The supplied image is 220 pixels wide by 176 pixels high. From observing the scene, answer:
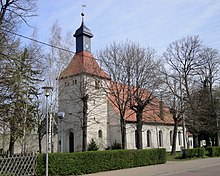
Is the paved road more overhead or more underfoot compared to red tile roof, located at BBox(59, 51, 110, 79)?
more underfoot

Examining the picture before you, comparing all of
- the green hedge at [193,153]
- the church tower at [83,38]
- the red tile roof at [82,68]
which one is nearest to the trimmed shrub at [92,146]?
the red tile roof at [82,68]

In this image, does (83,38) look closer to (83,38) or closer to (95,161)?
(83,38)

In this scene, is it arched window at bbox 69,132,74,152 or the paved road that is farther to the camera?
arched window at bbox 69,132,74,152

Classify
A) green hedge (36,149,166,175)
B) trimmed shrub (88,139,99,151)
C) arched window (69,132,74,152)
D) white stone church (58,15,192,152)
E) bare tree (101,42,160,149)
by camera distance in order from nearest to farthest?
1. green hedge (36,149,166,175)
2. bare tree (101,42,160,149)
3. trimmed shrub (88,139,99,151)
4. white stone church (58,15,192,152)
5. arched window (69,132,74,152)

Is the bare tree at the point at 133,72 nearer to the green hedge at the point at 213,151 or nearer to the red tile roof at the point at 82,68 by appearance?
the red tile roof at the point at 82,68

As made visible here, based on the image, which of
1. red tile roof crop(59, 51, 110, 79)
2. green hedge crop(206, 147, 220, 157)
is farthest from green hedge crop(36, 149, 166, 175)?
green hedge crop(206, 147, 220, 157)

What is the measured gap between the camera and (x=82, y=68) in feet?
99.8

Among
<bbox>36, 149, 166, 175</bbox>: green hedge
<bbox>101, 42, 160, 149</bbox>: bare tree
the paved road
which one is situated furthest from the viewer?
<bbox>101, 42, 160, 149</bbox>: bare tree

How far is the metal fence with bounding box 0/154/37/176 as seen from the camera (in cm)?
1398

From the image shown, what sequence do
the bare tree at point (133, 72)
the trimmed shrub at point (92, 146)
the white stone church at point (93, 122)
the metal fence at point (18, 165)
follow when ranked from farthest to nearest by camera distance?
the white stone church at point (93, 122) < the trimmed shrub at point (92, 146) < the bare tree at point (133, 72) < the metal fence at point (18, 165)

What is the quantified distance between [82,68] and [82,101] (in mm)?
3835

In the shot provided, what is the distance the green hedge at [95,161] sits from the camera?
1558 cm

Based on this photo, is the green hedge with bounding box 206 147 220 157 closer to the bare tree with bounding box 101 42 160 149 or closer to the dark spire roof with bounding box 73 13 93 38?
the bare tree with bounding box 101 42 160 149

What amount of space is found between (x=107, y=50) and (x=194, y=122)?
53.9ft
